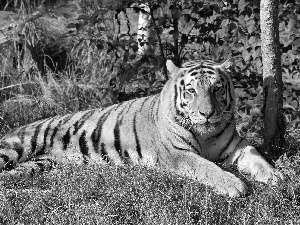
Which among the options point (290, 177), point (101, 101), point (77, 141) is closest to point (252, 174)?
point (290, 177)

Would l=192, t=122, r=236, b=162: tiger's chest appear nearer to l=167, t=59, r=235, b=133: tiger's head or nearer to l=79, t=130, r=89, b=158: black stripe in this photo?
l=167, t=59, r=235, b=133: tiger's head

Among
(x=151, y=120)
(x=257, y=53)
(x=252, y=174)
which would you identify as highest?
(x=257, y=53)

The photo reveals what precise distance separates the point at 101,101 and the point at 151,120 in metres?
1.96

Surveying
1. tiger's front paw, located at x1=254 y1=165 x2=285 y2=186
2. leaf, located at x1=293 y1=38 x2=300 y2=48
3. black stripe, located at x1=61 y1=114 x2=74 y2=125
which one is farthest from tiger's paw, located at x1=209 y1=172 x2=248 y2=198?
leaf, located at x1=293 y1=38 x2=300 y2=48

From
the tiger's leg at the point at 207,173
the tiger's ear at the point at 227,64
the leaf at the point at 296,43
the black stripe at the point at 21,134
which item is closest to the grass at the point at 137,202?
the tiger's leg at the point at 207,173

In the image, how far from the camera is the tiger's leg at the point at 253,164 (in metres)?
4.67

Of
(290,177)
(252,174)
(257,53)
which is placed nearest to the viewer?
(290,177)

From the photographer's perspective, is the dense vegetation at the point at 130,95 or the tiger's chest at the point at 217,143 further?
the tiger's chest at the point at 217,143

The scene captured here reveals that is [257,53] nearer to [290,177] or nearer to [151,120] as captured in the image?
[151,120]

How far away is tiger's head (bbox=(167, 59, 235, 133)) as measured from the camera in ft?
16.1

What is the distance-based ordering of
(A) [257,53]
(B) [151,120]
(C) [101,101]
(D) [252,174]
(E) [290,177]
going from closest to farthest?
(E) [290,177] < (D) [252,174] < (B) [151,120] < (A) [257,53] < (C) [101,101]

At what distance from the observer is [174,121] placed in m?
5.17

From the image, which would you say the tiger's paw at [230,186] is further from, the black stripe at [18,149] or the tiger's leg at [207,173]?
the black stripe at [18,149]

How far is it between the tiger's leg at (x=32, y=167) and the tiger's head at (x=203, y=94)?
1.14 meters
